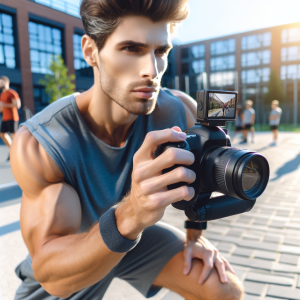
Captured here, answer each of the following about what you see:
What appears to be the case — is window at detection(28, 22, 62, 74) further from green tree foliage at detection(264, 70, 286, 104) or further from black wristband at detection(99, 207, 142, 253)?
green tree foliage at detection(264, 70, 286, 104)

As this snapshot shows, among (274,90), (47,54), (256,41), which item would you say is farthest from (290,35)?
(47,54)

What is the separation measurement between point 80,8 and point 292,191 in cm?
450

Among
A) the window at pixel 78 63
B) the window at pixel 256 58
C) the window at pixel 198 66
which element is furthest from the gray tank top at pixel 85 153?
the window at pixel 256 58

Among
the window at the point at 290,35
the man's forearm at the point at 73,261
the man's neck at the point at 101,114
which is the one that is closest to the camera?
the man's forearm at the point at 73,261

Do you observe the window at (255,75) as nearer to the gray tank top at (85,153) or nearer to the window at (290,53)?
the window at (290,53)

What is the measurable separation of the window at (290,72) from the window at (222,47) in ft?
23.3

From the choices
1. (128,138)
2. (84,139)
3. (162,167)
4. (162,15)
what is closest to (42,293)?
(84,139)

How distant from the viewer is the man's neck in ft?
4.81

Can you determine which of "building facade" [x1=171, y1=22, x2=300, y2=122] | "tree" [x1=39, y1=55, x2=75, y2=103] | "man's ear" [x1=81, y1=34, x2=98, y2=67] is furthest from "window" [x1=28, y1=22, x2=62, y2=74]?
"building facade" [x1=171, y1=22, x2=300, y2=122]

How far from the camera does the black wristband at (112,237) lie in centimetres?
95

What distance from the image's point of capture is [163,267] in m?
1.57

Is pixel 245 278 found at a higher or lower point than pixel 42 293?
lower

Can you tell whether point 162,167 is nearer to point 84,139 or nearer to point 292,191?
point 84,139

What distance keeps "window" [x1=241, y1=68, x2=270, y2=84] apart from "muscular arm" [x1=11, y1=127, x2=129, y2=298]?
1502 inches
